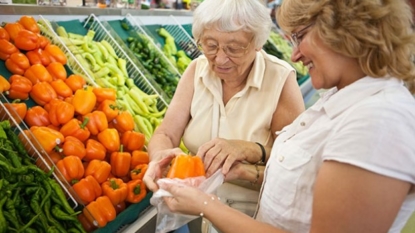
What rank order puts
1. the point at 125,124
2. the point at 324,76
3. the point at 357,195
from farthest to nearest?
1. the point at 125,124
2. the point at 324,76
3. the point at 357,195

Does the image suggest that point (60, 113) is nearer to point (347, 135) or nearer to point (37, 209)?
point (37, 209)

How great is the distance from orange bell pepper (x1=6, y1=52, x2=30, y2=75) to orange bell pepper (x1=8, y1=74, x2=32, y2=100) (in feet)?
0.25

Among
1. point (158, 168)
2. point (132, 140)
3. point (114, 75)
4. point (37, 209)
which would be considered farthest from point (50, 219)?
point (114, 75)

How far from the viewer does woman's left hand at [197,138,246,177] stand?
1.49 m

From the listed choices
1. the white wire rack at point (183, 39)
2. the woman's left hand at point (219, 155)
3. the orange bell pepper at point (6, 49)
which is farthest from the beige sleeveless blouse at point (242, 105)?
the white wire rack at point (183, 39)

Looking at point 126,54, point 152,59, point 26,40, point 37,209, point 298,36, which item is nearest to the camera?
point 298,36

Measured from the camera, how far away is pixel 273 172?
1198 mm

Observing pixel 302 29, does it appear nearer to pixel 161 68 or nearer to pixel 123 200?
pixel 123 200

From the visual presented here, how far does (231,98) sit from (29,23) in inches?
60.7

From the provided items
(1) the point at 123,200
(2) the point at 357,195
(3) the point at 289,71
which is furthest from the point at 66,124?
(2) the point at 357,195

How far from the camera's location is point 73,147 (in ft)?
6.48

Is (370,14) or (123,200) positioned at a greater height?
(370,14)

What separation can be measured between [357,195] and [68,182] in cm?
148

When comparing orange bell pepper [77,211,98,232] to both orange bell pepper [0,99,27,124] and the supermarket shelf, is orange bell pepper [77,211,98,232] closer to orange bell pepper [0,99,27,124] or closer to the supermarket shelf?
the supermarket shelf
